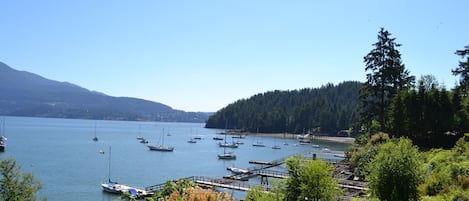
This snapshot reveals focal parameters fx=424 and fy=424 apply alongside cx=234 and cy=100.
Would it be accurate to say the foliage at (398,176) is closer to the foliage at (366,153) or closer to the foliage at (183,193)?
the foliage at (183,193)

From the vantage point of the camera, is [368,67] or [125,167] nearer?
[368,67]

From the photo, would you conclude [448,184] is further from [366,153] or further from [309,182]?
[366,153]

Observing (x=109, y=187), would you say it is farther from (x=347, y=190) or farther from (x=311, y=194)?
(x=311, y=194)

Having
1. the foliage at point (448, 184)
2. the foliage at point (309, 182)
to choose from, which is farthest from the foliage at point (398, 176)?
the foliage at point (309, 182)

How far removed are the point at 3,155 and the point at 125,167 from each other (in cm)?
2610

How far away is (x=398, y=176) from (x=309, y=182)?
16.5 feet

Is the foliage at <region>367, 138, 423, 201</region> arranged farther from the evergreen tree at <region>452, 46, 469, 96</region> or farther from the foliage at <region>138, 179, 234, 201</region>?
the evergreen tree at <region>452, 46, 469, 96</region>

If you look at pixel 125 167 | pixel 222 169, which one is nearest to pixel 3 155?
pixel 125 167

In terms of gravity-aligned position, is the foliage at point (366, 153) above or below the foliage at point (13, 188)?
above

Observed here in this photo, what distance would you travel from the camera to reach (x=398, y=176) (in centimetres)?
2069

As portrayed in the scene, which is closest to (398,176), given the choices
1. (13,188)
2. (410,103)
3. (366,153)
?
(366,153)

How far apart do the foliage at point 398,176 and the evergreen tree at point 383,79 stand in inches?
1175

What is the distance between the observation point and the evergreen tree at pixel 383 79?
49.1 metres

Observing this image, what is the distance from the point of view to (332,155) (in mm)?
82688
